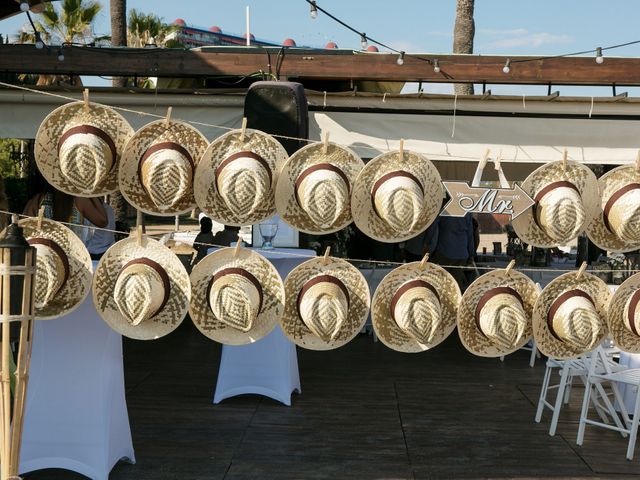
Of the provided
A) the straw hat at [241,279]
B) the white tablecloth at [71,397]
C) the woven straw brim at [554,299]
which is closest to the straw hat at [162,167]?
the straw hat at [241,279]

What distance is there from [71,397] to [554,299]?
214 centimetres

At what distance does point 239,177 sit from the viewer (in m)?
3.06

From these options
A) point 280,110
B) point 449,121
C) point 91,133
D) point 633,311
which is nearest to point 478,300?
point 633,311

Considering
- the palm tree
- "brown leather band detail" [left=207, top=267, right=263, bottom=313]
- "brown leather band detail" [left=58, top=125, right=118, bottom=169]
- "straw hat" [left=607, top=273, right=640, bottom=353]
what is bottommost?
"straw hat" [left=607, top=273, right=640, bottom=353]

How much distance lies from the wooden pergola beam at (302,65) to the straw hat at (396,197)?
3941 millimetres

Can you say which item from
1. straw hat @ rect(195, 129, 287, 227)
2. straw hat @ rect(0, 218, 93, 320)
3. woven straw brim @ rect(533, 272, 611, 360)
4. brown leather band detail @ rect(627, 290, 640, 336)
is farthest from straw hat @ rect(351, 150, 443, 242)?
straw hat @ rect(0, 218, 93, 320)

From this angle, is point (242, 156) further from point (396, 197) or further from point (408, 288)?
point (408, 288)

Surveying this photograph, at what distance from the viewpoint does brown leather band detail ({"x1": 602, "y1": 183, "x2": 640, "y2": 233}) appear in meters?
3.21

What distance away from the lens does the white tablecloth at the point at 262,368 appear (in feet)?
17.2

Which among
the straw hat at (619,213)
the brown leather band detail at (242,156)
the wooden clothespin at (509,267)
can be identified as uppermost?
the brown leather band detail at (242,156)

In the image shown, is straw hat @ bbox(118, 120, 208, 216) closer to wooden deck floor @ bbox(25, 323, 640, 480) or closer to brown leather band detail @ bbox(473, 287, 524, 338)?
brown leather band detail @ bbox(473, 287, 524, 338)

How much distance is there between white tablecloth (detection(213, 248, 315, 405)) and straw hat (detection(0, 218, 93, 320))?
2.08 metres

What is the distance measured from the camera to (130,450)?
13.2 ft

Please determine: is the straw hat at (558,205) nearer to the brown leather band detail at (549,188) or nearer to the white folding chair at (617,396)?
the brown leather band detail at (549,188)
